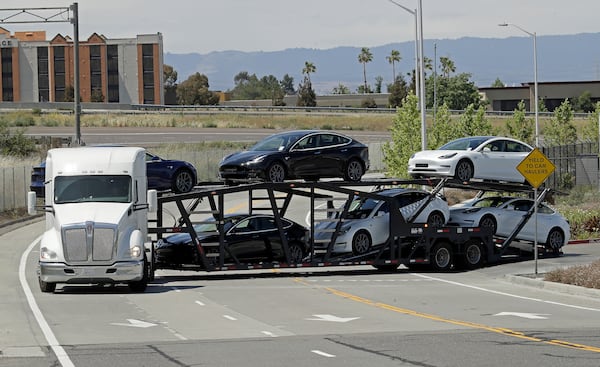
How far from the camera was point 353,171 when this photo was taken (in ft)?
107

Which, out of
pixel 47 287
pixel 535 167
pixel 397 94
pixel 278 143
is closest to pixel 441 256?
pixel 535 167

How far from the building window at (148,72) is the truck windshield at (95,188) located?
120 meters

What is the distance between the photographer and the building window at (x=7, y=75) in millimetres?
143375

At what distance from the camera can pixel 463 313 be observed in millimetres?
22016

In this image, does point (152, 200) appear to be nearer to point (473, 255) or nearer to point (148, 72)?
point (473, 255)

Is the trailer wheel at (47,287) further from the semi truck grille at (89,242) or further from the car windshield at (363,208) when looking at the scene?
the car windshield at (363,208)

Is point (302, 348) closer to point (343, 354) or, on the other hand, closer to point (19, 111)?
point (343, 354)

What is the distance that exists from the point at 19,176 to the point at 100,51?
9876cm

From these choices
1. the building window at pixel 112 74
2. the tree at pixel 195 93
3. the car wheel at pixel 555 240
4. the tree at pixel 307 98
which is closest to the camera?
the car wheel at pixel 555 240

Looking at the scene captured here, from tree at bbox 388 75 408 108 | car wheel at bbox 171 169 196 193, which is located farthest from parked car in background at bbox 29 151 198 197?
tree at bbox 388 75 408 108

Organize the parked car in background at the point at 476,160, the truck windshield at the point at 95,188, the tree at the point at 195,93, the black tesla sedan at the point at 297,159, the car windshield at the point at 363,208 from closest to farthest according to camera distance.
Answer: the truck windshield at the point at 95,188, the black tesla sedan at the point at 297,159, the car windshield at the point at 363,208, the parked car in background at the point at 476,160, the tree at the point at 195,93

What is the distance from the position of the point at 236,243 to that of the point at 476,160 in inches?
310

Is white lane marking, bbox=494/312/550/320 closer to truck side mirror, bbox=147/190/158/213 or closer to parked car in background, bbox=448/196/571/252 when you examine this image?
truck side mirror, bbox=147/190/158/213

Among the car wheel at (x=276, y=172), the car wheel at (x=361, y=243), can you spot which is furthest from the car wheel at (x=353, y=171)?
the car wheel at (x=276, y=172)
